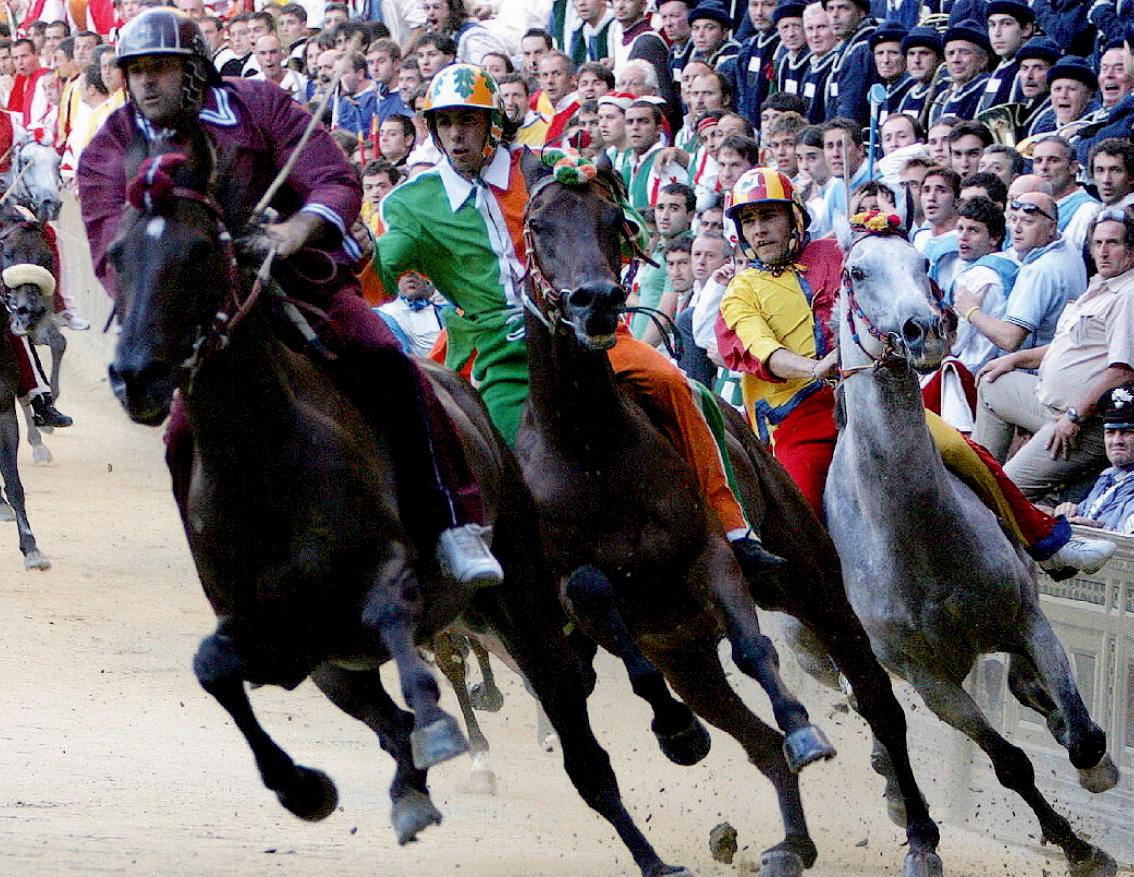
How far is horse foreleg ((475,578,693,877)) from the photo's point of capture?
6.71 m

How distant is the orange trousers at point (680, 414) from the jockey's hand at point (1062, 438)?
2228mm

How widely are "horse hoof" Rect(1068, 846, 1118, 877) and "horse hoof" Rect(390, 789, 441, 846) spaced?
2.91m

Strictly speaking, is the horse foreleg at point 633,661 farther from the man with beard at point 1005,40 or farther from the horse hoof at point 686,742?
the man with beard at point 1005,40

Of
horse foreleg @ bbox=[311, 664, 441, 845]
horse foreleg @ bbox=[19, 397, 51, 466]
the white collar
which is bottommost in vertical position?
horse foreleg @ bbox=[19, 397, 51, 466]

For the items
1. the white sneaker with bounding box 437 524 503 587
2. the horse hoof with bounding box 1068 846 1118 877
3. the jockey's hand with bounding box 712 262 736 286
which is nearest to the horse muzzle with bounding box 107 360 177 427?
the white sneaker with bounding box 437 524 503 587

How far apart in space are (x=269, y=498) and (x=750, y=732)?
9.15 ft

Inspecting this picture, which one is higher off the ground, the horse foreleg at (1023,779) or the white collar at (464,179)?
the white collar at (464,179)

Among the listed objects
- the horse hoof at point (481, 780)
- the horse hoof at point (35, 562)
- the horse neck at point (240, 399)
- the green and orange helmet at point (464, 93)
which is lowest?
the horse hoof at point (35, 562)

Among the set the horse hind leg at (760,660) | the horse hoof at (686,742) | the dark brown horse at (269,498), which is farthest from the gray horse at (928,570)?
the dark brown horse at (269,498)

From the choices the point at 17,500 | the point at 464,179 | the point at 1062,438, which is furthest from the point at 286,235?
the point at 17,500

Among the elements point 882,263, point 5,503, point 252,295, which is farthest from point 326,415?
point 5,503

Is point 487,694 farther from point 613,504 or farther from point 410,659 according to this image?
point 410,659

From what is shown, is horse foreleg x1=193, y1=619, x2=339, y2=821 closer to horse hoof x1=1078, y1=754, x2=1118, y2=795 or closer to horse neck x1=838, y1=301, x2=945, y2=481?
horse neck x1=838, y1=301, x2=945, y2=481

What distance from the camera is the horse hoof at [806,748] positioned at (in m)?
6.42
